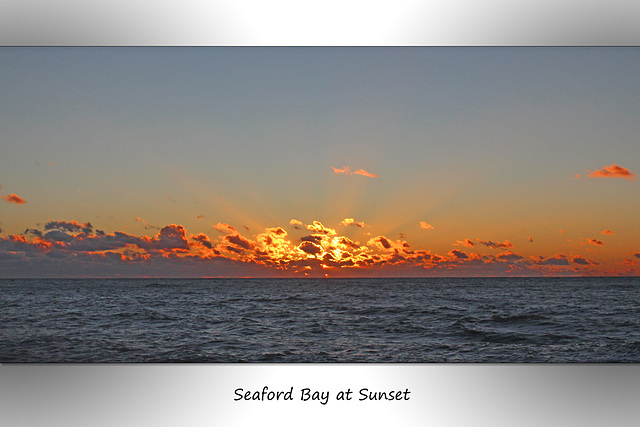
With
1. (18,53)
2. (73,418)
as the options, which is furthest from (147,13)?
(73,418)

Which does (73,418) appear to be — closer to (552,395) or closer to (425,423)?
(425,423)

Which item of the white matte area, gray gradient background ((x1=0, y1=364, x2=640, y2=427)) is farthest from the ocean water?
the white matte area

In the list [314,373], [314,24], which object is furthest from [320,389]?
[314,24]

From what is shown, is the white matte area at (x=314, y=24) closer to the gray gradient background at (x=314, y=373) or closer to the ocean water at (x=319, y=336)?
the gray gradient background at (x=314, y=373)

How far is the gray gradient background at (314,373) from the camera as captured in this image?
8836mm

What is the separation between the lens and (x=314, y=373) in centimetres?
963

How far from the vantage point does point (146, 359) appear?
1424 centimetres

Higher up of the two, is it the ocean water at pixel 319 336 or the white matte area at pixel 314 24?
the white matte area at pixel 314 24

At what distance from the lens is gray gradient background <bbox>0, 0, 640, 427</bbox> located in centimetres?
884

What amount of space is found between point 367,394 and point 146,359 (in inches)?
306

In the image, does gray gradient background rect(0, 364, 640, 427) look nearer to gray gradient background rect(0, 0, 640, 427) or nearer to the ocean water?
gray gradient background rect(0, 0, 640, 427)

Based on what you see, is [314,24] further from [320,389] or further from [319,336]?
[319,336]

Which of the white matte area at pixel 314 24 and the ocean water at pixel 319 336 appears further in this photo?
the ocean water at pixel 319 336

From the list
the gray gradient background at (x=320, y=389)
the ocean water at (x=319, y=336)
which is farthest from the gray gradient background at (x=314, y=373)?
the ocean water at (x=319, y=336)
